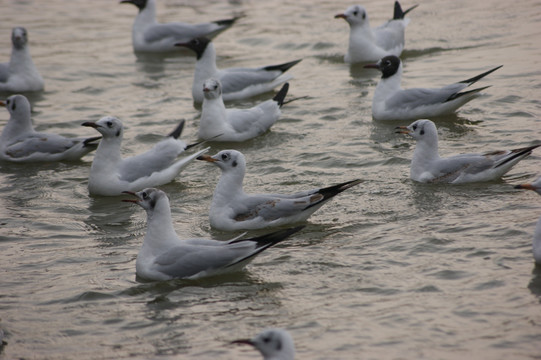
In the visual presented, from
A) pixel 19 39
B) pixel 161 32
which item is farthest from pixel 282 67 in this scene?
pixel 19 39

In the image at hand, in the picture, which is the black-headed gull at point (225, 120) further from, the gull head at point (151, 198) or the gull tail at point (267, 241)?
the gull tail at point (267, 241)

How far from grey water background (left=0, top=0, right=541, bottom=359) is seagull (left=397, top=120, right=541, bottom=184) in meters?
0.15

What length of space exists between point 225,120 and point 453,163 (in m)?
3.91

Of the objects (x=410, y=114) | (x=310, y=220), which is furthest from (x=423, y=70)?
(x=310, y=220)

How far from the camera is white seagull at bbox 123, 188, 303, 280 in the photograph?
7711 millimetres

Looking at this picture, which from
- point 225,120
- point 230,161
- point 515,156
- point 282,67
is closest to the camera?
point 230,161

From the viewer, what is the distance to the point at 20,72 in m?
15.0

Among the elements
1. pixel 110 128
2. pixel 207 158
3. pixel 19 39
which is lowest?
pixel 207 158

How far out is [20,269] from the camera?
8344 millimetres

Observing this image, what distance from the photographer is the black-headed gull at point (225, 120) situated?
40.7 ft

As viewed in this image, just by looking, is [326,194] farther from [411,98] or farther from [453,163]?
[411,98]

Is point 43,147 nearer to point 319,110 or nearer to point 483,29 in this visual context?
point 319,110

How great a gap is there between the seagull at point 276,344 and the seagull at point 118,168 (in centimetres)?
522

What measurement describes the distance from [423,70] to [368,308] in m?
8.75
